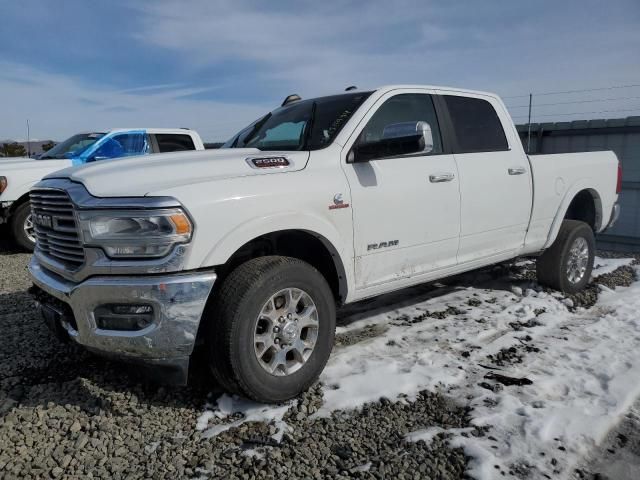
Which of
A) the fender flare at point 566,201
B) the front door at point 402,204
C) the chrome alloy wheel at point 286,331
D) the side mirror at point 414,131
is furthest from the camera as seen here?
the fender flare at point 566,201

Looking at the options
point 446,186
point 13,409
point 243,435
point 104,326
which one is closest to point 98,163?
point 104,326

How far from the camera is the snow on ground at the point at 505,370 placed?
2656mm

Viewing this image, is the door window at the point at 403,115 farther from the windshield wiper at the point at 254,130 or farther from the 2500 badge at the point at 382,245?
the windshield wiper at the point at 254,130

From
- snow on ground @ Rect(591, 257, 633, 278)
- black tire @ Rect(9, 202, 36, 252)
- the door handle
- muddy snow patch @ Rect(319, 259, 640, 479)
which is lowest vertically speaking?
snow on ground @ Rect(591, 257, 633, 278)

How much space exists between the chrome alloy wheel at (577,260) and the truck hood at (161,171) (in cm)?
347

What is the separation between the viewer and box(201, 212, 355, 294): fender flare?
9.11 feet

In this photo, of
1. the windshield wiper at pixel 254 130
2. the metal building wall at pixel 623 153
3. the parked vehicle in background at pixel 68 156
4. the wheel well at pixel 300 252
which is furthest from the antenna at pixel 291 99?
the metal building wall at pixel 623 153

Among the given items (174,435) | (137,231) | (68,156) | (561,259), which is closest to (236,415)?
(174,435)

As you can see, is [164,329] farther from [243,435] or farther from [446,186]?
[446,186]

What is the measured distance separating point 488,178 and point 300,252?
6.08 feet

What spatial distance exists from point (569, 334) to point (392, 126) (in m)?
2.26

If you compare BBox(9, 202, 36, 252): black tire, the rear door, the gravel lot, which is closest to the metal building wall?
the rear door

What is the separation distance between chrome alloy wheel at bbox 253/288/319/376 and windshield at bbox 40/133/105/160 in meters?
6.98

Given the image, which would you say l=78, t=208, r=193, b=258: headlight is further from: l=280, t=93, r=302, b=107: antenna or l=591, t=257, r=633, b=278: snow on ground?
l=591, t=257, r=633, b=278: snow on ground
